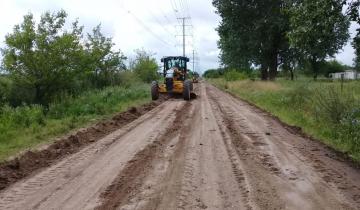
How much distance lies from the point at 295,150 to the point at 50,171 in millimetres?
5466

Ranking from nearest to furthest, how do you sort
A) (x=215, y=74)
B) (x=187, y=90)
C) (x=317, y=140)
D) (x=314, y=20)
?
(x=317, y=140) → (x=314, y=20) → (x=187, y=90) → (x=215, y=74)

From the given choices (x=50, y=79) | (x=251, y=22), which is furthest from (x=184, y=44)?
(x=50, y=79)

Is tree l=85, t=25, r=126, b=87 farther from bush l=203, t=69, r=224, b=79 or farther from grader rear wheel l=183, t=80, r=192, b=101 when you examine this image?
bush l=203, t=69, r=224, b=79

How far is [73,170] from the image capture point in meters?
8.55

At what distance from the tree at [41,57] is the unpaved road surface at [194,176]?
17913 millimetres

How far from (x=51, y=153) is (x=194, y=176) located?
13.0ft

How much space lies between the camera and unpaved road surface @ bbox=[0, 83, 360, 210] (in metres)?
6.47

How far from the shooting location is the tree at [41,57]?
28766 mm

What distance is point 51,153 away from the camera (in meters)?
10.3

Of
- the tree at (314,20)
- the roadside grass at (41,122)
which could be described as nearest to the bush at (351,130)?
the tree at (314,20)

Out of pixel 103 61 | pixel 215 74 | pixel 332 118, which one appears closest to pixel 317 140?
pixel 332 118

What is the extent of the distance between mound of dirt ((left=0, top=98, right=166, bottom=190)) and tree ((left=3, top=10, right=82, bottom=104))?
14.9 m

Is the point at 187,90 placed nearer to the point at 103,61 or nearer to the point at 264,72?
the point at 103,61

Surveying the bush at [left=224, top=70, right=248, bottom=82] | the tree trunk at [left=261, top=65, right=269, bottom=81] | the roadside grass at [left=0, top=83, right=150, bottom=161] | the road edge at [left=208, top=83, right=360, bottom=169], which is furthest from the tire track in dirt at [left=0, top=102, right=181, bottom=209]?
the bush at [left=224, top=70, right=248, bottom=82]
